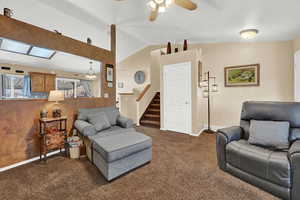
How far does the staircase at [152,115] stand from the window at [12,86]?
3.69m

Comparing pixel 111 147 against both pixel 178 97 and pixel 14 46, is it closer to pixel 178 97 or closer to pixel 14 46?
pixel 14 46

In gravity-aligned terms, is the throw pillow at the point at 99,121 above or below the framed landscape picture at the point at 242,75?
below

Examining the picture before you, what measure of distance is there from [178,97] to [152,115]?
170 centimetres

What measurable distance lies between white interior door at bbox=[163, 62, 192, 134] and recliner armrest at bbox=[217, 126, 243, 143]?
184 centimetres

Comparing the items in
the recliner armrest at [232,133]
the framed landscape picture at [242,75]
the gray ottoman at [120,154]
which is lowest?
the gray ottoman at [120,154]

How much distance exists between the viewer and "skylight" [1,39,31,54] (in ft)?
7.44

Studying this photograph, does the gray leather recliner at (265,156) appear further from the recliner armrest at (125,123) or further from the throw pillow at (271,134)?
the recliner armrest at (125,123)

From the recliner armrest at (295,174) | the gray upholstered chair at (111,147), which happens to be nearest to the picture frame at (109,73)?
the gray upholstered chair at (111,147)

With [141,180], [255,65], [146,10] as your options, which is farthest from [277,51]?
[141,180]

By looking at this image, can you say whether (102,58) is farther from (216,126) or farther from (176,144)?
(216,126)

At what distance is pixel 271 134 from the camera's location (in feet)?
6.49

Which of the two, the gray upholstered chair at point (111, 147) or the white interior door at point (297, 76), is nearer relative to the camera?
the gray upholstered chair at point (111, 147)

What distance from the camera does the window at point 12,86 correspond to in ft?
7.59

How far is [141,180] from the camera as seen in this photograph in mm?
1954
